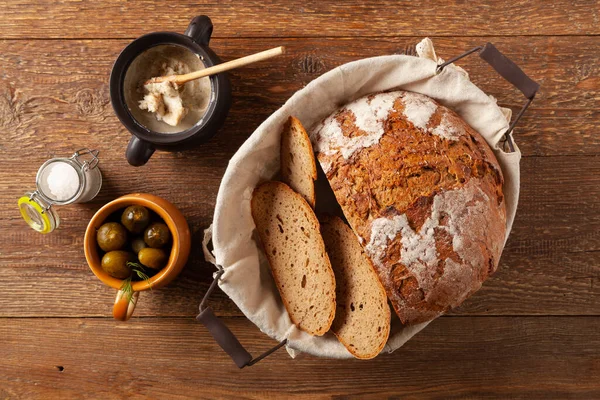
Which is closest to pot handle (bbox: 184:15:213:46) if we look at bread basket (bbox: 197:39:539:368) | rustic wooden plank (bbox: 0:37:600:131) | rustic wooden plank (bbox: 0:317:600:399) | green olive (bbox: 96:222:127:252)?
rustic wooden plank (bbox: 0:37:600:131)

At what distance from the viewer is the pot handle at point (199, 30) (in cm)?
140

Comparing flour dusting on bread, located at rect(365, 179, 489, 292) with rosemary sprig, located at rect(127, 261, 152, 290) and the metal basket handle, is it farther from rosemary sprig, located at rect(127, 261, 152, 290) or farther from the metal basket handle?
rosemary sprig, located at rect(127, 261, 152, 290)

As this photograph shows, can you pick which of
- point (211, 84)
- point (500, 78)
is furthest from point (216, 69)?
point (500, 78)

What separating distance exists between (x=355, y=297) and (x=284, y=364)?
0.38m

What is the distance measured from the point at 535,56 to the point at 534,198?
0.41 m

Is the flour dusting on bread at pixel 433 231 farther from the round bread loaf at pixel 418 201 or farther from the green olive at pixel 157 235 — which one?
the green olive at pixel 157 235

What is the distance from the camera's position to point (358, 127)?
128 centimetres

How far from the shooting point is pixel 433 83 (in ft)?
4.51

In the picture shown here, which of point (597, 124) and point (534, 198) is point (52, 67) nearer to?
point (534, 198)

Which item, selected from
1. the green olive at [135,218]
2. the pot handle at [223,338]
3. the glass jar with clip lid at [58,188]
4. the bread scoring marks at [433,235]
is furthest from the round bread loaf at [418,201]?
the glass jar with clip lid at [58,188]

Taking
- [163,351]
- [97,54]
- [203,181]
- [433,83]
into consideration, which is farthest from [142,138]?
[433,83]

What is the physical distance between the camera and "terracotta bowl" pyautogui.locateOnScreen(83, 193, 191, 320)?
1.41 m

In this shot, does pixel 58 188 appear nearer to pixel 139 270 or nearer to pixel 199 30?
pixel 139 270

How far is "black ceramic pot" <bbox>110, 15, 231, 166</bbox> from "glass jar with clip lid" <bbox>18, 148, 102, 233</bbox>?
208mm
